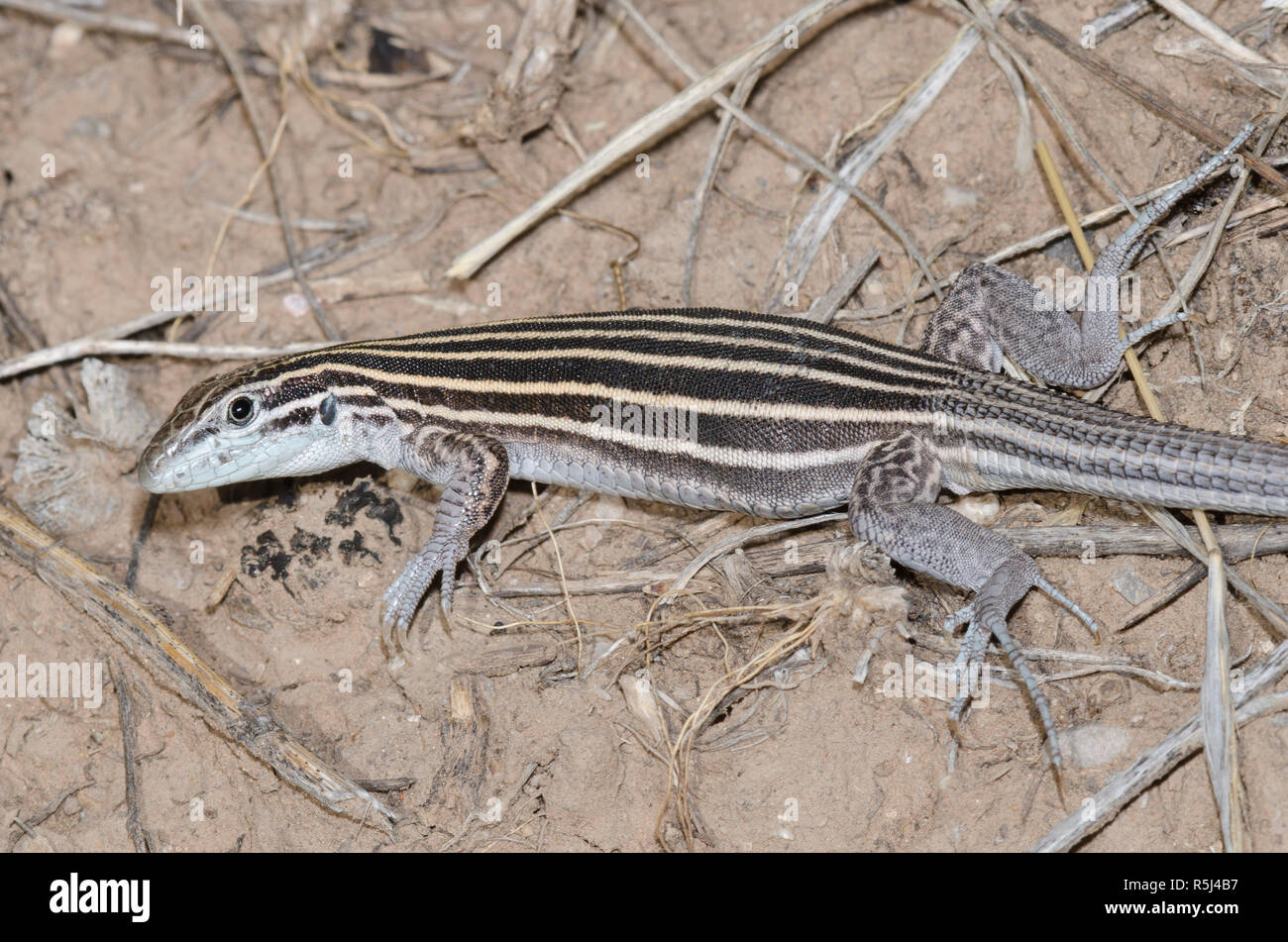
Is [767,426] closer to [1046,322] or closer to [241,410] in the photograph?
[1046,322]

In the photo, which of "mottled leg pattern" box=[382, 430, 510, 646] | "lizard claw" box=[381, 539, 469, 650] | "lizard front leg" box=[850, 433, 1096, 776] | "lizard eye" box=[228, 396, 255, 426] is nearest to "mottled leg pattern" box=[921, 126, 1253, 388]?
"lizard front leg" box=[850, 433, 1096, 776]

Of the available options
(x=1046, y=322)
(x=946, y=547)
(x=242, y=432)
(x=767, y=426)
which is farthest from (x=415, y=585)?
(x=1046, y=322)

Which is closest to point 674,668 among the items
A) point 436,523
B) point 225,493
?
point 436,523

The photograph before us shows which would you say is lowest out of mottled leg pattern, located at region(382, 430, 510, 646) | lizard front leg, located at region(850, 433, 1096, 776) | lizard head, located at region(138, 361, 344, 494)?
lizard front leg, located at region(850, 433, 1096, 776)

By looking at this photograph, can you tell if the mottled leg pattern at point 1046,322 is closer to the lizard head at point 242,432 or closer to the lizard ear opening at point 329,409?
the lizard ear opening at point 329,409

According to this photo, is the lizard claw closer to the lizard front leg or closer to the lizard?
the lizard

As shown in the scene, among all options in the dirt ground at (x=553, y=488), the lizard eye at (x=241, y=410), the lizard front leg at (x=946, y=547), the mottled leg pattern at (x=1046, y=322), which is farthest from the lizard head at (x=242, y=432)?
the mottled leg pattern at (x=1046, y=322)
